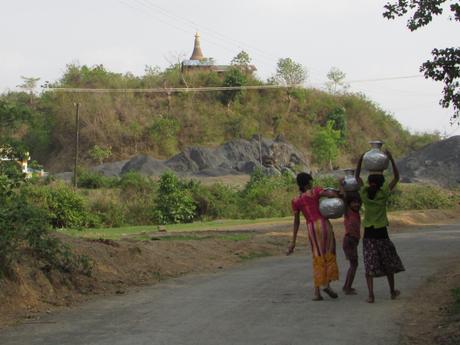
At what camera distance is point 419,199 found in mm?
44719

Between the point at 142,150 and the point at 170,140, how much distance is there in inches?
126

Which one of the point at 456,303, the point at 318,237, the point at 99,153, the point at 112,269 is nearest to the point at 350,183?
the point at 318,237

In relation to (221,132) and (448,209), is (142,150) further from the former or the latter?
(448,209)

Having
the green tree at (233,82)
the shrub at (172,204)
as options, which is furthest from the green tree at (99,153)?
the shrub at (172,204)

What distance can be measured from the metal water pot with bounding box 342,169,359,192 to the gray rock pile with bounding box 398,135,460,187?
4602 centimetres

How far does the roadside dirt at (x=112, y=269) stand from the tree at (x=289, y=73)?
2694 inches

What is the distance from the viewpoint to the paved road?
25.9 feet

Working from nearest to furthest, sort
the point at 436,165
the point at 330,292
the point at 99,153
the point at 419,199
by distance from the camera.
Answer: the point at 330,292 → the point at 419,199 → the point at 436,165 → the point at 99,153

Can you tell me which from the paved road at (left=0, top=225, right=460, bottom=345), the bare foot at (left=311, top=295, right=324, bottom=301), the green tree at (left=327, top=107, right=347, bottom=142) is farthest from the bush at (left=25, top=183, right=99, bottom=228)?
the green tree at (left=327, top=107, right=347, bottom=142)

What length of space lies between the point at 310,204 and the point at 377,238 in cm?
111

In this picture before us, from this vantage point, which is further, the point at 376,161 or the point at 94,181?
the point at 94,181

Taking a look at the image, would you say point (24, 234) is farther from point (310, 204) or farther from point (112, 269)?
point (310, 204)

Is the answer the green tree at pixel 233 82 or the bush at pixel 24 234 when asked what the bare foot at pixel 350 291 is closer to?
the bush at pixel 24 234

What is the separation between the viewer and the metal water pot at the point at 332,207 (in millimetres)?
10438
